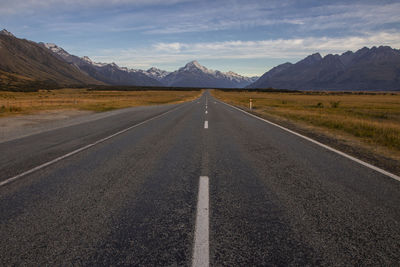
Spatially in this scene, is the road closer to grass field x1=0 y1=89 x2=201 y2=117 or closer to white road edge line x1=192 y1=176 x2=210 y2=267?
white road edge line x1=192 y1=176 x2=210 y2=267

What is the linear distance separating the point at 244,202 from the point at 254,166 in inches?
77.2

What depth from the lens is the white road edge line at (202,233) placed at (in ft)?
7.90

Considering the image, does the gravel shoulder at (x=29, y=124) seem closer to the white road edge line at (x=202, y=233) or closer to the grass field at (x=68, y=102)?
the grass field at (x=68, y=102)

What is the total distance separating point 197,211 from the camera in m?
3.42

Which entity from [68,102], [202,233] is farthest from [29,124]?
[68,102]

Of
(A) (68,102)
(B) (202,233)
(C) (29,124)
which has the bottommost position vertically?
(B) (202,233)

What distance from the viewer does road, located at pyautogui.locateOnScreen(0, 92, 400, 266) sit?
2516 millimetres

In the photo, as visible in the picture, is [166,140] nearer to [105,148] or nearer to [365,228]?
[105,148]

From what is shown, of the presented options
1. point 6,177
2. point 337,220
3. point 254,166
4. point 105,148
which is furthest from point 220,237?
point 105,148

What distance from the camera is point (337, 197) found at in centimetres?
389

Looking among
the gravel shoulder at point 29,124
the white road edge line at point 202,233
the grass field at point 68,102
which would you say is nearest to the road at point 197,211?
the white road edge line at point 202,233

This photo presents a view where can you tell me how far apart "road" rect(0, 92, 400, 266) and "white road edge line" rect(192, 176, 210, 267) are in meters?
0.01

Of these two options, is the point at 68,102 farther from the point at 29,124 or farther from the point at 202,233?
the point at 202,233

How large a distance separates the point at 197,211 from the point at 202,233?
1.84 feet
